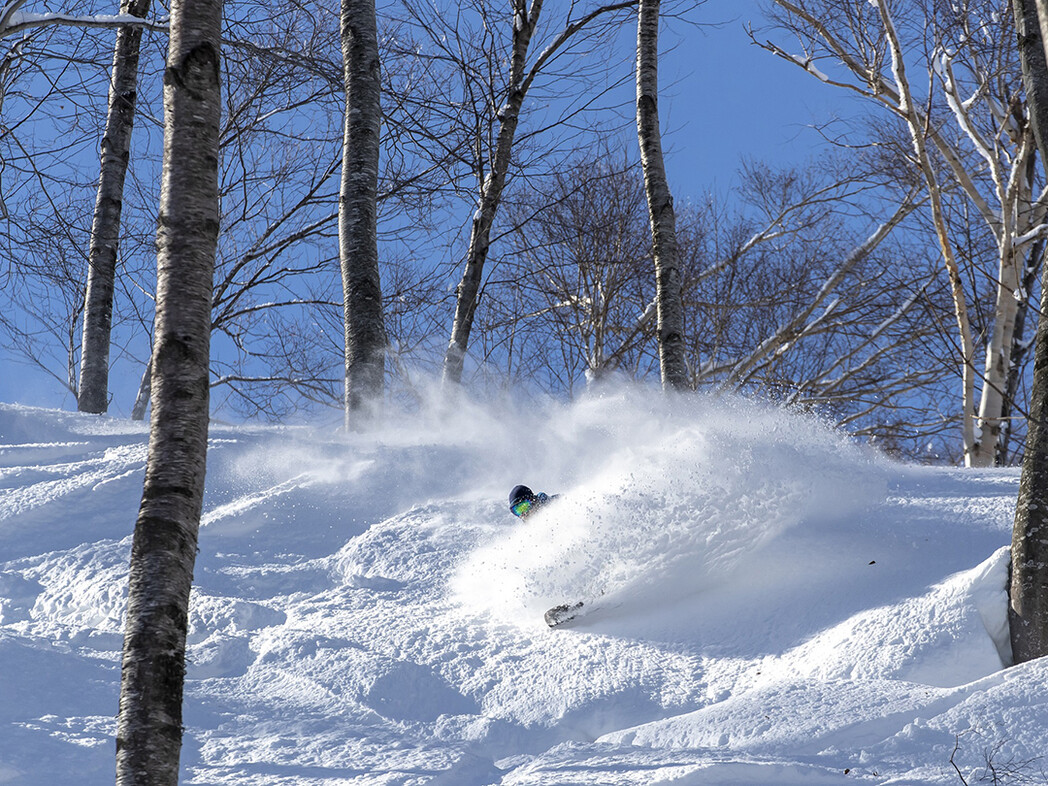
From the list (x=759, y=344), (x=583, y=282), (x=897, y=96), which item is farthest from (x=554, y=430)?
(x=759, y=344)

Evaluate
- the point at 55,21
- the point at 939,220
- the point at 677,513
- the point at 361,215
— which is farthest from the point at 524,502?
the point at 939,220

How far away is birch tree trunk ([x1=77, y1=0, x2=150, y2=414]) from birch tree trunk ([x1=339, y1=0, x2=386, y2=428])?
4.00m

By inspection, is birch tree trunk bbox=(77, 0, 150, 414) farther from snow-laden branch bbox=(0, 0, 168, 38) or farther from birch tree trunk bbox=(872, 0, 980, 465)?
birch tree trunk bbox=(872, 0, 980, 465)

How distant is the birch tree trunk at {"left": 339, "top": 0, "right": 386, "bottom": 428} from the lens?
798cm

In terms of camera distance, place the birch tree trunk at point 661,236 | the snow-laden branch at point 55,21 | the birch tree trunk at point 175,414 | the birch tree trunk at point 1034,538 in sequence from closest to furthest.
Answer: the birch tree trunk at point 175,414 → the birch tree trunk at point 1034,538 → the snow-laden branch at point 55,21 → the birch tree trunk at point 661,236

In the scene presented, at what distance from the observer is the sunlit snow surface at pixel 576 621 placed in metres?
3.28

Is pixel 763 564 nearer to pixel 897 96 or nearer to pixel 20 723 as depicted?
pixel 20 723

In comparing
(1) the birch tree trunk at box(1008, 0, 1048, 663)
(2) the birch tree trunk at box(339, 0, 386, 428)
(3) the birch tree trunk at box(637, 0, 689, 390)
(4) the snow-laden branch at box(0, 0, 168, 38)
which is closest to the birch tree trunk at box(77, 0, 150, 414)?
(4) the snow-laden branch at box(0, 0, 168, 38)

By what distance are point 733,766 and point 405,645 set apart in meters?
1.89

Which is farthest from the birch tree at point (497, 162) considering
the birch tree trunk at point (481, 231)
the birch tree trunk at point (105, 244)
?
the birch tree trunk at point (105, 244)

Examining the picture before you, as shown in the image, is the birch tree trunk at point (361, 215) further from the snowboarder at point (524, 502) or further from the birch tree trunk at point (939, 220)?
the birch tree trunk at point (939, 220)

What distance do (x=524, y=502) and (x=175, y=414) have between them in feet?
8.89

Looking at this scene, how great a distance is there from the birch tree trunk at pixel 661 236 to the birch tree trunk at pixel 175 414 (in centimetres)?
573

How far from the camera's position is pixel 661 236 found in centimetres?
869
